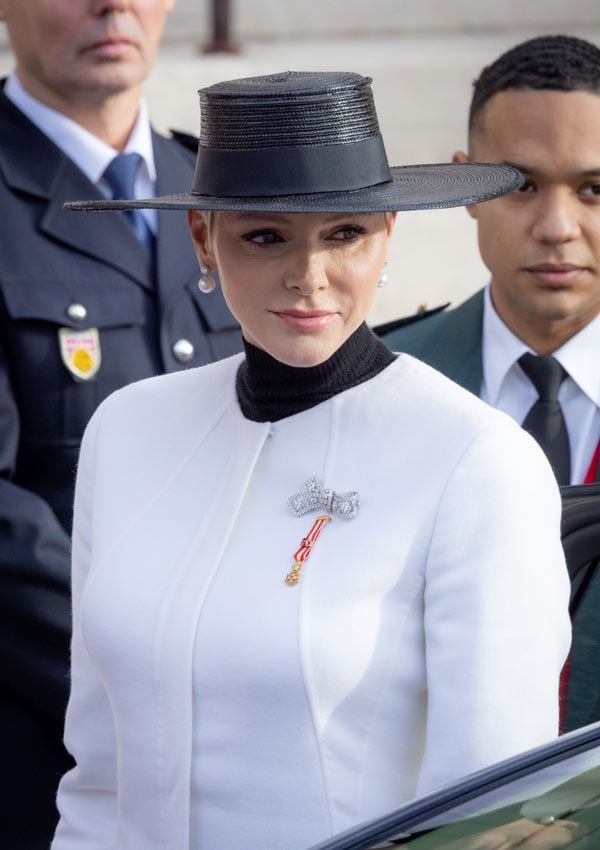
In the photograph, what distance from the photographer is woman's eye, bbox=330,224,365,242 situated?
1890mm

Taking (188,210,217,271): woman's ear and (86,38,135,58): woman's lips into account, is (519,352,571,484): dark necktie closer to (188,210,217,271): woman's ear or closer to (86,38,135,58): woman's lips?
(188,210,217,271): woman's ear

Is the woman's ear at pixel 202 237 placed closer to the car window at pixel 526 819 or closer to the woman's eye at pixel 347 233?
the woman's eye at pixel 347 233

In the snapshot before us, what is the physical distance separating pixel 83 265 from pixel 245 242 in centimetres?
123

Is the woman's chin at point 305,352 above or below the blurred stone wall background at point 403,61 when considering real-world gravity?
below

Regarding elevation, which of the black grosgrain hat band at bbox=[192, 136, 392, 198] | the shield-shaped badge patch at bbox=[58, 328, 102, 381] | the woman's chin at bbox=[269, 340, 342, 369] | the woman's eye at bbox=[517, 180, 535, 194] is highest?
the woman's eye at bbox=[517, 180, 535, 194]

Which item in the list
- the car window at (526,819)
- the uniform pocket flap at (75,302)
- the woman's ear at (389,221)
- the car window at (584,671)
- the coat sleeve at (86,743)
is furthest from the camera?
the uniform pocket flap at (75,302)

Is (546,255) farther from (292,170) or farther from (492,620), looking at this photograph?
(492,620)

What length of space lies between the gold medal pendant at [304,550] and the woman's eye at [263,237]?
12.3 inches

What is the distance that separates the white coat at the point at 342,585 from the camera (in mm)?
1717

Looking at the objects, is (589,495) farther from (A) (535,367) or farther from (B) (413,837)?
(B) (413,837)

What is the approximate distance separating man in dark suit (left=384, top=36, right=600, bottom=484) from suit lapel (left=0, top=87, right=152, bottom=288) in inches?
24.4

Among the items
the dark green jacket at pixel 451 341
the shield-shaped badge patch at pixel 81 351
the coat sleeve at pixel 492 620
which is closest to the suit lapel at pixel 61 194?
the shield-shaped badge patch at pixel 81 351

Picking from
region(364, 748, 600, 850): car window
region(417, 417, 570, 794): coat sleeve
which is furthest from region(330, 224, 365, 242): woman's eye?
region(364, 748, 600, 850): car window

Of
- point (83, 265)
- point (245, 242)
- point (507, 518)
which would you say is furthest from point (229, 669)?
point (83, 265)
